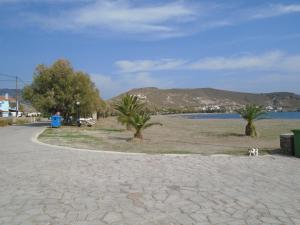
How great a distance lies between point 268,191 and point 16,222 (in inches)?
179

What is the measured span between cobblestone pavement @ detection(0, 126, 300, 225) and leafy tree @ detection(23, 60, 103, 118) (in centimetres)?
2544

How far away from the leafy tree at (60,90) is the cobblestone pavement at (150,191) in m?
25.4

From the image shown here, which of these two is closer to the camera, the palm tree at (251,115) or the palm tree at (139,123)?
the palm tree at (139,123)

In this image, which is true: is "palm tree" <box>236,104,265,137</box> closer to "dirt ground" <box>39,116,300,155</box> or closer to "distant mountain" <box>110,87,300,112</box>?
"dirt ground" <box>39,116,300,155</box>

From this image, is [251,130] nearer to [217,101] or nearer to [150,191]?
[150,191]

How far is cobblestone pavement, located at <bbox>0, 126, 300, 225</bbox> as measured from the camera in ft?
18.3

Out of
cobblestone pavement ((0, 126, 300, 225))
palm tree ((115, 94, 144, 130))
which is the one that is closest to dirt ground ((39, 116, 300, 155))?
palm tree ((115, 94, 144, 130))

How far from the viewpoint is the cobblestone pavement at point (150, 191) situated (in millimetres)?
5566

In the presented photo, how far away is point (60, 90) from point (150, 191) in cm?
3094

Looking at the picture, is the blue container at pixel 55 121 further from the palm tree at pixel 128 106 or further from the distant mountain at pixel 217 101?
the distant mountain at pixel 217 101

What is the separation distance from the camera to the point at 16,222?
534 centimetres

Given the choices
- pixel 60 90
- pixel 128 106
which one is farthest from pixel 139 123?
pixel 60 90

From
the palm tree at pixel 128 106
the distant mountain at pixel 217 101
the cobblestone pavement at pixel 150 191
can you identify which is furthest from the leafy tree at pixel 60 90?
the distant mountain at pixel 217 101

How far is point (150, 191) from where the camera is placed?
7102mm
